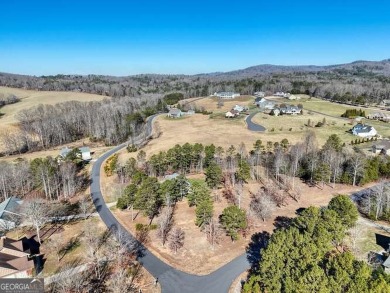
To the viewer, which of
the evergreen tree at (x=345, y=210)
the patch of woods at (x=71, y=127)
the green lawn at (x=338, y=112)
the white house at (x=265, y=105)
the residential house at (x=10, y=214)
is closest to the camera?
the evergreen tree at (x=345, y=210)

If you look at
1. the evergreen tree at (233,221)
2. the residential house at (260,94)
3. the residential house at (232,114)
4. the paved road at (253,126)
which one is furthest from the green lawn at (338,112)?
the evergreen tree at (233,221)

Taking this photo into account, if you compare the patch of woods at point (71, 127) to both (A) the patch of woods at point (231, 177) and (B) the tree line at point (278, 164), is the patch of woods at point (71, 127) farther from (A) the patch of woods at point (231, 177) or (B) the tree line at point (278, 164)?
(A) the patch of woods at point (231, 177)

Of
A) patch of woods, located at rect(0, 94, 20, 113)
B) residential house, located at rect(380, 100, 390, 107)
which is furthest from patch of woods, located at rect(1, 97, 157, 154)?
residential house, located at rect(380, 100, 390, 107)

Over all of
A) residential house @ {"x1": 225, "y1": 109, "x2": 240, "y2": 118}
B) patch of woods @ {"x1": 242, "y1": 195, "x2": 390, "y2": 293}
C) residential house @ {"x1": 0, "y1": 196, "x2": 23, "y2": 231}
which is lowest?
residential house @ {"x1": 0, "y1": 196, "x2": 23, "y2": 231}

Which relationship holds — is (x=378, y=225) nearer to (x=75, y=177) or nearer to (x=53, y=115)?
(x=75, y=177)

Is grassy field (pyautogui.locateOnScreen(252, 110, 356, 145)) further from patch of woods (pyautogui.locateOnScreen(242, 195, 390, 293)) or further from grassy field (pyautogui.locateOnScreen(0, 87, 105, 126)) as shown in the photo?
grassy field (pyautogui.locateOnScreen(0, 87, 105, 126))

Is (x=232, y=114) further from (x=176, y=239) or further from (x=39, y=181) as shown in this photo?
(x=176, y=239)
